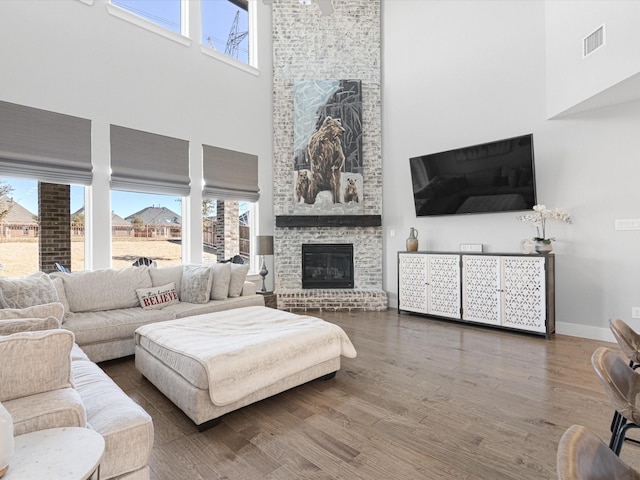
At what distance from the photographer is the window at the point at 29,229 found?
3760 mm

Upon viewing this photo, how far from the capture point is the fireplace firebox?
233 inches

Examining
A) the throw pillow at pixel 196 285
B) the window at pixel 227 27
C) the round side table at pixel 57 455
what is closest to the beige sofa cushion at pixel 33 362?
the round side table at pixel 57 455

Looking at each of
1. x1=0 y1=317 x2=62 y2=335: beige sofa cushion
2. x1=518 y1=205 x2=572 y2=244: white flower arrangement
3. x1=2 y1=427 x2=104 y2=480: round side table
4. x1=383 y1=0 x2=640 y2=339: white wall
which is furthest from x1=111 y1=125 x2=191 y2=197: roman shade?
x1=518 y1=205 x2=572 y2=244: white flower arrangement

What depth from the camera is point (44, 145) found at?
3.81m

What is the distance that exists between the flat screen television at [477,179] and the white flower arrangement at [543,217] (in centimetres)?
18

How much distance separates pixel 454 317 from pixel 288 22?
585 centimetres

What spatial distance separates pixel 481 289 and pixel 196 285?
367cm

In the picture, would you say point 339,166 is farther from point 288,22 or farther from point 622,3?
point 622,3

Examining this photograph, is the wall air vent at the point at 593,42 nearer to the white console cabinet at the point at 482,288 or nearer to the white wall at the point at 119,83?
the white console cabinet at the point at 482,288

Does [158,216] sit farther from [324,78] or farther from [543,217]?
[543,217]

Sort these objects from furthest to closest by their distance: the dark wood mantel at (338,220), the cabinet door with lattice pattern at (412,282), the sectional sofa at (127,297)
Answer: the dark wood mantel at (338,220) → the cabinet door with lattice pattern at (412,282) → the sectional sofa at (127,297)

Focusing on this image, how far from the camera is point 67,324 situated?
3057mm

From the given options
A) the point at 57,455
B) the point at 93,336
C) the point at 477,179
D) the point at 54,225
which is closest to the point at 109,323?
the point at 93,336

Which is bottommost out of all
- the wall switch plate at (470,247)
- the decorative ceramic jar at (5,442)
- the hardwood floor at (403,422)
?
the hardwood floor at (403,422)
